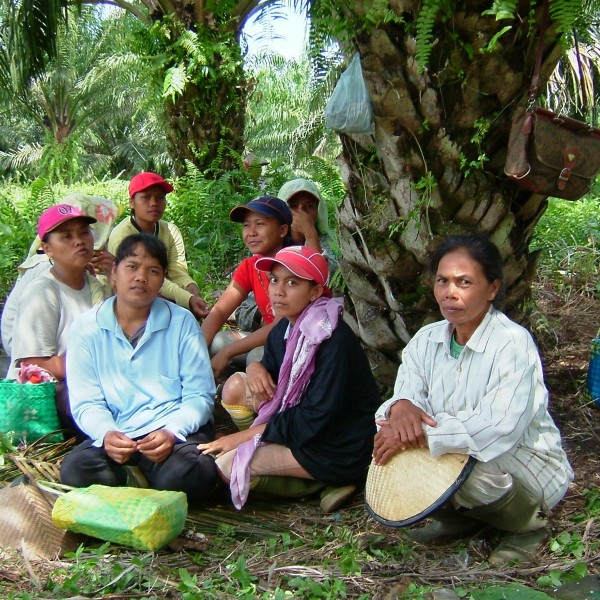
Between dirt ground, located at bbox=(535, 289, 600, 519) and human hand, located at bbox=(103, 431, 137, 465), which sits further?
dirt ground, located at bbox=(535, 289, 600, 519)

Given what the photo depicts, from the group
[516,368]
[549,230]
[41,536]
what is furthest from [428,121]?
[549,230]

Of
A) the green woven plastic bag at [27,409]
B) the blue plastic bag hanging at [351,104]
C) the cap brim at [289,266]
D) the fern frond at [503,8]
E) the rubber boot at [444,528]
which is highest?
the fern frond at [503,8]

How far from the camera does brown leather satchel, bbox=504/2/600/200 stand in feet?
10.3

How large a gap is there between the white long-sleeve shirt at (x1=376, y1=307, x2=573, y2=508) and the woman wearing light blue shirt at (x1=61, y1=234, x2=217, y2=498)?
3.18 feet

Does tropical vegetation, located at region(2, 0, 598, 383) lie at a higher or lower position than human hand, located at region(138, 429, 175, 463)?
higher

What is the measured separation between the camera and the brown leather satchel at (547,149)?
315 cm

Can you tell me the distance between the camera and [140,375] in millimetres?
3441

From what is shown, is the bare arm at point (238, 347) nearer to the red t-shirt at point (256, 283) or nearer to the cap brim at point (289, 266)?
the red t-shirt at point (256, 283)

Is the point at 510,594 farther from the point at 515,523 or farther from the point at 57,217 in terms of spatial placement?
the point at 57,217

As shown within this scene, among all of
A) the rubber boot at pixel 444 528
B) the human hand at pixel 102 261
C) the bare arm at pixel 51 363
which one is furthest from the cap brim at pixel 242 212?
the rubber boot at pixel 444 528

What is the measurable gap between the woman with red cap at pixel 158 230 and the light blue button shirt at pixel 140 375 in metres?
1.37

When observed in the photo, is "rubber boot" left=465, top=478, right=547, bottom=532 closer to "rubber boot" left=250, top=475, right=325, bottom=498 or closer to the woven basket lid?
the woven basket lid

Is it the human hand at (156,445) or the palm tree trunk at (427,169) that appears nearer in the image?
the human hand at (156,445)

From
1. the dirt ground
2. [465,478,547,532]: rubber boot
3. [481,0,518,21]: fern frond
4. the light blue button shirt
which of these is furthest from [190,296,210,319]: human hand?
[481,0,518,21]: fern frond
